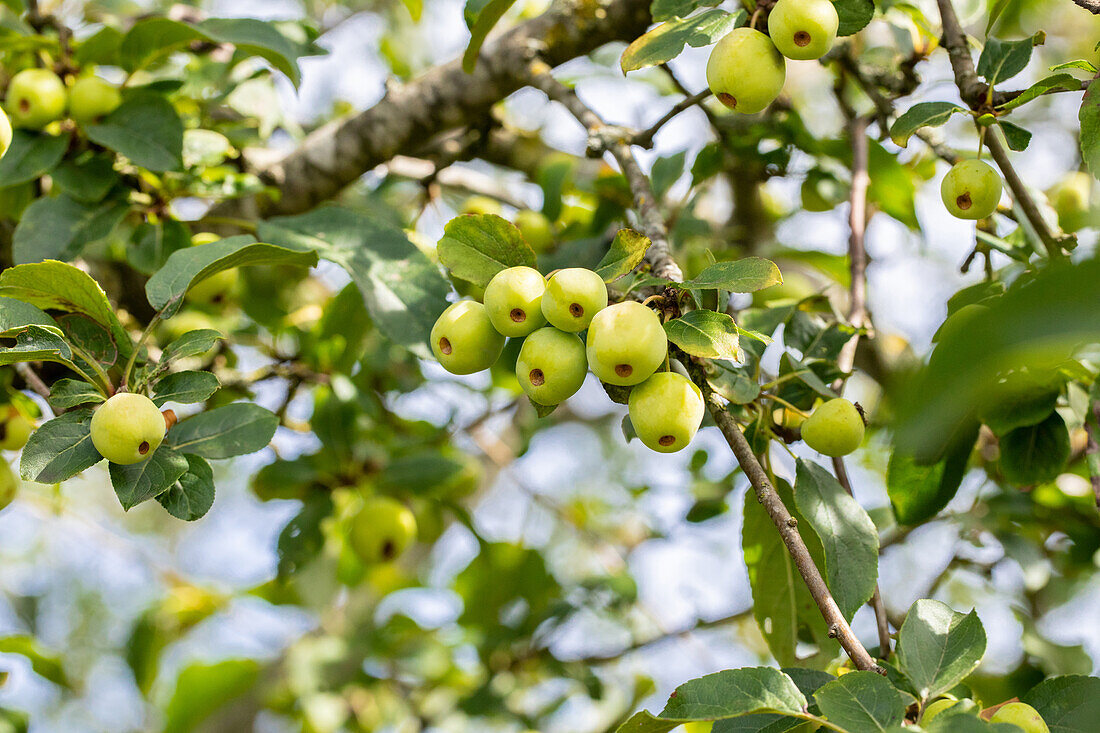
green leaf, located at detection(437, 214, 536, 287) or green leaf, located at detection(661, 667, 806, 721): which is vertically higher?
green leaf, located at detection(437, 214, 536, 287)

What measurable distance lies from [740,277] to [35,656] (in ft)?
4.96

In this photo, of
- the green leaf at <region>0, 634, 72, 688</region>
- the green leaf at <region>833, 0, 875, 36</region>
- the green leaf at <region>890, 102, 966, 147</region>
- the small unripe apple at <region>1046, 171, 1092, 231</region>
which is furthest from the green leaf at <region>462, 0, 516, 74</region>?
the green leaf at <region>0, 634, 72, 688</region>

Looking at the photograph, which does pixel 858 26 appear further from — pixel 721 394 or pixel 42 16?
pixel 42 16

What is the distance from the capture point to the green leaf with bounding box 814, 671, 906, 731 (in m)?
0.64

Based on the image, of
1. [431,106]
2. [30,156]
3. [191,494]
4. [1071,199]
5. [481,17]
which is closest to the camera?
[191,494]

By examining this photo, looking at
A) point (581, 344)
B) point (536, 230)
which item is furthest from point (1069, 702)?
point (536, 230)

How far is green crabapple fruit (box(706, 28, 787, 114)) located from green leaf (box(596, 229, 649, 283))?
0.21 m

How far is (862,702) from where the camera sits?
0.65 metres

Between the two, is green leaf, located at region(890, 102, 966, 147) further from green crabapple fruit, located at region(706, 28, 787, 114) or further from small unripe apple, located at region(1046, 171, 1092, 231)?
small unripe apple, located at region(1046, 171, 1092, 231)

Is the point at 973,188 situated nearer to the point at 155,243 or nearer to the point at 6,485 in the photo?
the point at 155,243

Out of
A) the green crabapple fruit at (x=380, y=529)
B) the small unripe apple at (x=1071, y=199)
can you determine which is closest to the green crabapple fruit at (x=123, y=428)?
the green crabapple fruit at (x=380, y=529)

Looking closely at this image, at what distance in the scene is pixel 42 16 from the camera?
4.69ft

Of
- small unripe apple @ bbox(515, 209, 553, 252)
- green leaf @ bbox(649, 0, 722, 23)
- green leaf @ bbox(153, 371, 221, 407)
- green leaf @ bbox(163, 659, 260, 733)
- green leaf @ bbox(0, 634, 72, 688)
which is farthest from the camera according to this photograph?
green leaf @ bbox(163, 659, 260, 733)

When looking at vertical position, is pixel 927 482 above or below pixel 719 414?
below
